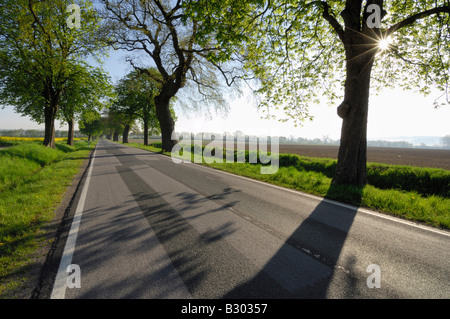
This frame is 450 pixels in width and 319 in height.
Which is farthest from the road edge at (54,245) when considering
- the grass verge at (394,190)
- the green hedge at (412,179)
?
the green hedge at (412,179)

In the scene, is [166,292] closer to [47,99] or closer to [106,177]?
[106,177]

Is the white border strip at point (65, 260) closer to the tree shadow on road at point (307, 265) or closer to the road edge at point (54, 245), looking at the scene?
the road edge at point (54, 245)

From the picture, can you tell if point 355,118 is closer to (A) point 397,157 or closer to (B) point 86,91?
(B) point 86,91

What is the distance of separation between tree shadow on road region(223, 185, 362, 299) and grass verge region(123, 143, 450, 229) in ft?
5.18

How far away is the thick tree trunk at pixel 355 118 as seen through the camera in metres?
6.18

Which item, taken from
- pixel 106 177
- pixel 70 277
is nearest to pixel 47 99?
pixel 106 177

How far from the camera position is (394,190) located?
633cm

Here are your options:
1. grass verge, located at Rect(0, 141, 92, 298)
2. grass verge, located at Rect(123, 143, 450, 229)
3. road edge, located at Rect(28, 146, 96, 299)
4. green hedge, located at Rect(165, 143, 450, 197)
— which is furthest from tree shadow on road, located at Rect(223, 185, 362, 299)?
green hedge, located at Rect(165, 143, 450, 197)

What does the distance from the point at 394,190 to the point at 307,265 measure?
234 inches

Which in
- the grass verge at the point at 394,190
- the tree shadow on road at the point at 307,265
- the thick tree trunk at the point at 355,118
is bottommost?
the tree shadow on road at the point at 307,265

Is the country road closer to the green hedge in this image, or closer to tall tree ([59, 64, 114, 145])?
the green hedge

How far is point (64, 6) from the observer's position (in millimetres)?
14969

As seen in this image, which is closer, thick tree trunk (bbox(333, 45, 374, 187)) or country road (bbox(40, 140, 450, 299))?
country road (bbox(40, 140, 450, 299))

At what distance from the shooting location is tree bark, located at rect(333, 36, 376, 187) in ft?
20.2
